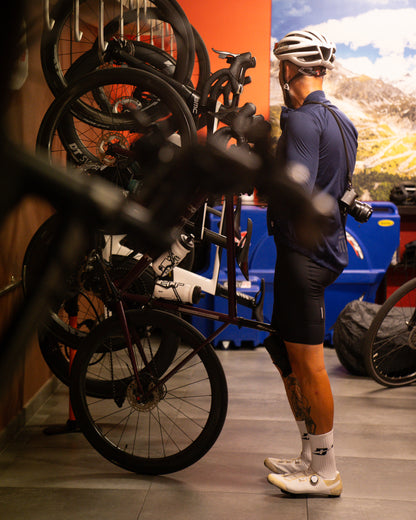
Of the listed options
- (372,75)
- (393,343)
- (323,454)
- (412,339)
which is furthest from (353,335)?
(372,75)

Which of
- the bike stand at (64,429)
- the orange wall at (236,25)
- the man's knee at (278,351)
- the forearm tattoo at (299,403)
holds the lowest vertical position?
the bike stand at (64,429)

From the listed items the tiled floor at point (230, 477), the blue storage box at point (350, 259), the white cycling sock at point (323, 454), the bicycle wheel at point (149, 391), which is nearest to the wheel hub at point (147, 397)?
the bicycle wheel at point (149, 391)

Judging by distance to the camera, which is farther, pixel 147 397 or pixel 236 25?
pixel 236 25

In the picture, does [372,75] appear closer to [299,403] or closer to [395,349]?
[395,349]

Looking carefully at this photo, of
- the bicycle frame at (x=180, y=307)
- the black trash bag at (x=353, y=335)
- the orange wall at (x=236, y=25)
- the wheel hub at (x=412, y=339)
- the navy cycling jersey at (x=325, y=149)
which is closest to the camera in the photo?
the navy cycling jersey at (x=325, y=149)

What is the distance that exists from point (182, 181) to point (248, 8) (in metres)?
5.02

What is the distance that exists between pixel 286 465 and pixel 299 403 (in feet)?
0.94

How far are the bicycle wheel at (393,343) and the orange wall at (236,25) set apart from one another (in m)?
2.11

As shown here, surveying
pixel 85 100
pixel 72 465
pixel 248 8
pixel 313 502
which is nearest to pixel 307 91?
pixel 85 100

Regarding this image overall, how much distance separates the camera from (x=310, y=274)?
2.00 metres

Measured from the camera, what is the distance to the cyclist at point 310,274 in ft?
6.30

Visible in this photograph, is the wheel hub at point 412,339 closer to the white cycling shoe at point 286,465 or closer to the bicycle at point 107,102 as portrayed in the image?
the white cycling shoe at point 286,465

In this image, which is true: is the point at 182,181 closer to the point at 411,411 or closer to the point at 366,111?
the point at 411,411

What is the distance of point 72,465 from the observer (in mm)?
2367
